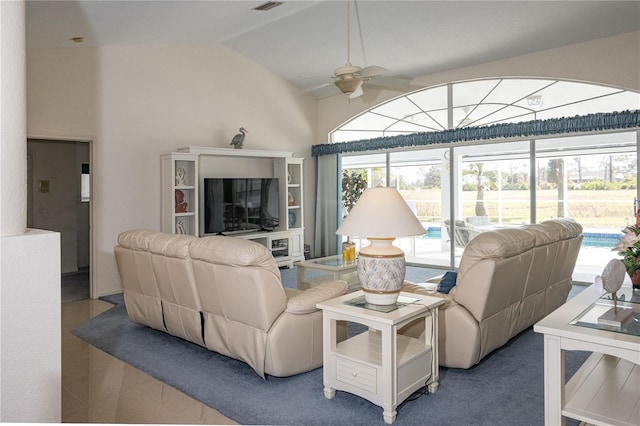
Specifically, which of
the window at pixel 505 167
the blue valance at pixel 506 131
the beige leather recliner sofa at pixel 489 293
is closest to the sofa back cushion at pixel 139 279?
the beige leather recliner sofa at pixel 489 293

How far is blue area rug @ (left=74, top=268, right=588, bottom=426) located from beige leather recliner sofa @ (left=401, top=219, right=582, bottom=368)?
166 mm

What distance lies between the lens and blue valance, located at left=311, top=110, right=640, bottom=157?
17.9 ft

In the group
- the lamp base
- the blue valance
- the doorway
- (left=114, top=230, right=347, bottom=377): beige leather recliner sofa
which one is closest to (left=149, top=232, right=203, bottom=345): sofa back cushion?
(left=114, top=230, right=347, bottom=377): beige leather recliner sofa

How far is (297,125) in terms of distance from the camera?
8273 mm

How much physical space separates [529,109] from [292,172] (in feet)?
12.3

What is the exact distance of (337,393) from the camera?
9.19 ft

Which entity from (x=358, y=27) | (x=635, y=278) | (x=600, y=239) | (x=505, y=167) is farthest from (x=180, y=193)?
(x=600, y=239)

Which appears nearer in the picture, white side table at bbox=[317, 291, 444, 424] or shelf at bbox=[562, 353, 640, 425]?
shelf at bbox=[562, 353, 640, 425]

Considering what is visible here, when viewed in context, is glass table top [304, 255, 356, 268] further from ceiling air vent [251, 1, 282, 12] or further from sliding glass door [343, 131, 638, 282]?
ceiling air vent [251, 1, 282, 12]

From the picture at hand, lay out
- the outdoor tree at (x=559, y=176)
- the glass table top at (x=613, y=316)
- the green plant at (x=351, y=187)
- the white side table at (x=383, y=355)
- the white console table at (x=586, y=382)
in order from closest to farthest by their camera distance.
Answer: the white console table at (x=586, y=382), the glass table top at (x=613, y=316), the white side table at (x=383, y=355), the outdoor tree at (x=559, y=176), the green plant at (x=351, y=187)

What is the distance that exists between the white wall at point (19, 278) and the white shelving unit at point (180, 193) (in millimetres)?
4842

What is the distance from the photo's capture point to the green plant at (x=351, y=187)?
854 cm

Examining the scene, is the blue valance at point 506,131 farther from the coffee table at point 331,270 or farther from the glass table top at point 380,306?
the glass table top at point 380,306

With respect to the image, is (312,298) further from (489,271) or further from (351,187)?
(351,187)
